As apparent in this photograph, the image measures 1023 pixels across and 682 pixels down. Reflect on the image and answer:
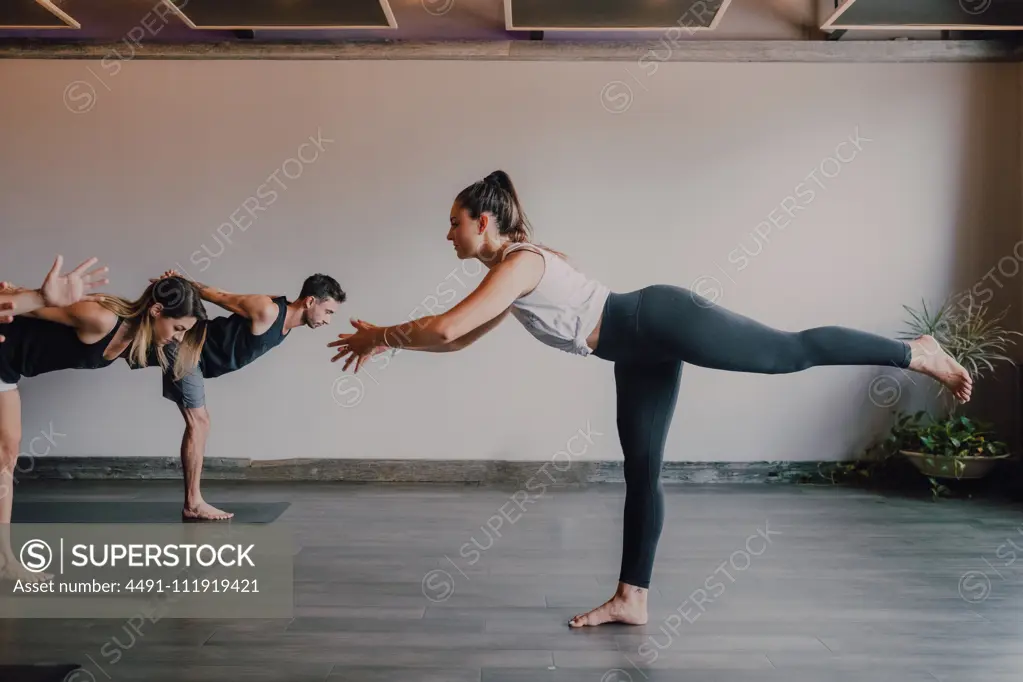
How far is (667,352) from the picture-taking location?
2.24 meters

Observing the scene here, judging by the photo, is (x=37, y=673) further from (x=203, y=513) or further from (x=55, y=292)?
(x=203, y=513)

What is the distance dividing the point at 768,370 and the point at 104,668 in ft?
6.25

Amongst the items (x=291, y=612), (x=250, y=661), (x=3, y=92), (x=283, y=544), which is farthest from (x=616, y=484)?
(x=3, y=92)

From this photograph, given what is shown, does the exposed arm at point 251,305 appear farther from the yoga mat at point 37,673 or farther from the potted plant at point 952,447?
the potted plant at point 952,447

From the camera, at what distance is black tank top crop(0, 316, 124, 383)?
280cm

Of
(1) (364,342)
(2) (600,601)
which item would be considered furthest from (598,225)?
(1) (364,342)

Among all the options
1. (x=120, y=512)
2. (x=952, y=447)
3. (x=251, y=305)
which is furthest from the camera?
(x=952, y=447)

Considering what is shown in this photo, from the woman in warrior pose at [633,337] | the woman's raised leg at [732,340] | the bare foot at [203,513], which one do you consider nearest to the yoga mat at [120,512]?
the bare foot at [203,513]

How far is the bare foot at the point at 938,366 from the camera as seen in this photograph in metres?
2.39

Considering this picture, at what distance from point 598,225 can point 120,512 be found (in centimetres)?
301

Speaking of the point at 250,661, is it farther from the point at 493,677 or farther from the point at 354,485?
the point at 354,485

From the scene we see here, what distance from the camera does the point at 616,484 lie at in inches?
188

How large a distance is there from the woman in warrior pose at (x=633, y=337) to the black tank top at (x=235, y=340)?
5.28 feet

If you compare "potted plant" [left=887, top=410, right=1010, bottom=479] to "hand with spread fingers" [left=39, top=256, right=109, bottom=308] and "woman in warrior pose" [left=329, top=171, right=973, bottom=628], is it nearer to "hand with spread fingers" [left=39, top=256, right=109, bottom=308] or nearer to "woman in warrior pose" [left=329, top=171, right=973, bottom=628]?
"woman in warrior pose" [left=329, top=171, right=973, bottom=628]
